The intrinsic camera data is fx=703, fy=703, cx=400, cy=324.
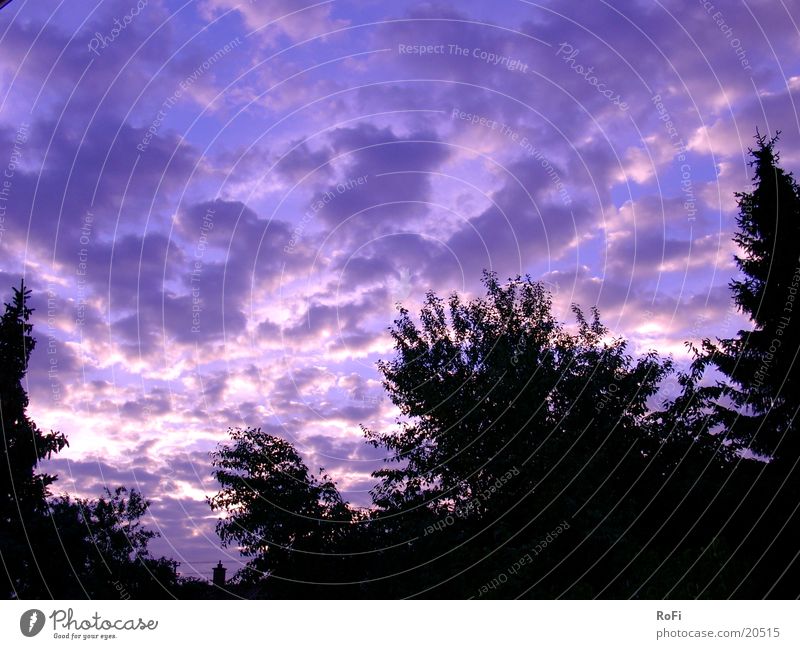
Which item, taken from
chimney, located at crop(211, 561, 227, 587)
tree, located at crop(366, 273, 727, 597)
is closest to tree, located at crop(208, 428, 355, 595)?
tree, located at crop(366, 273, 727, 597)

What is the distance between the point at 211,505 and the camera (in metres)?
33.9

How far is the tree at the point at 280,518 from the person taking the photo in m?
32.2

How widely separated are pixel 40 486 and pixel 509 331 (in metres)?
23.4

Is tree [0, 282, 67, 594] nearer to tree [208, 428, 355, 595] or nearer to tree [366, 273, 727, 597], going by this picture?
tree [208, 428, 355, 595]

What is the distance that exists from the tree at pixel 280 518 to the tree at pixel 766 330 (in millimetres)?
17412

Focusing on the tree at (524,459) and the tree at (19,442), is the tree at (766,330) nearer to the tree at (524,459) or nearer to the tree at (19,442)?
the tree at (524,459)

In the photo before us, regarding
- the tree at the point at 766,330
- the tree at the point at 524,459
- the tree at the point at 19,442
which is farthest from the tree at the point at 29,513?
the tree at the point at 766,330

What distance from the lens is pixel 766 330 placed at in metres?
28.3

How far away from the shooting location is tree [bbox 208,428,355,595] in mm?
32156

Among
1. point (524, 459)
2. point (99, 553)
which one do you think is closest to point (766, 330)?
point (524, 459)

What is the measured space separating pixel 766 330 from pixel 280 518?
2277 cm

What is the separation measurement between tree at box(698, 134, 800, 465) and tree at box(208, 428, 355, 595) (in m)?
17.4

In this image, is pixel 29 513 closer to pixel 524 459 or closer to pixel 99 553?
pixel 99 553
